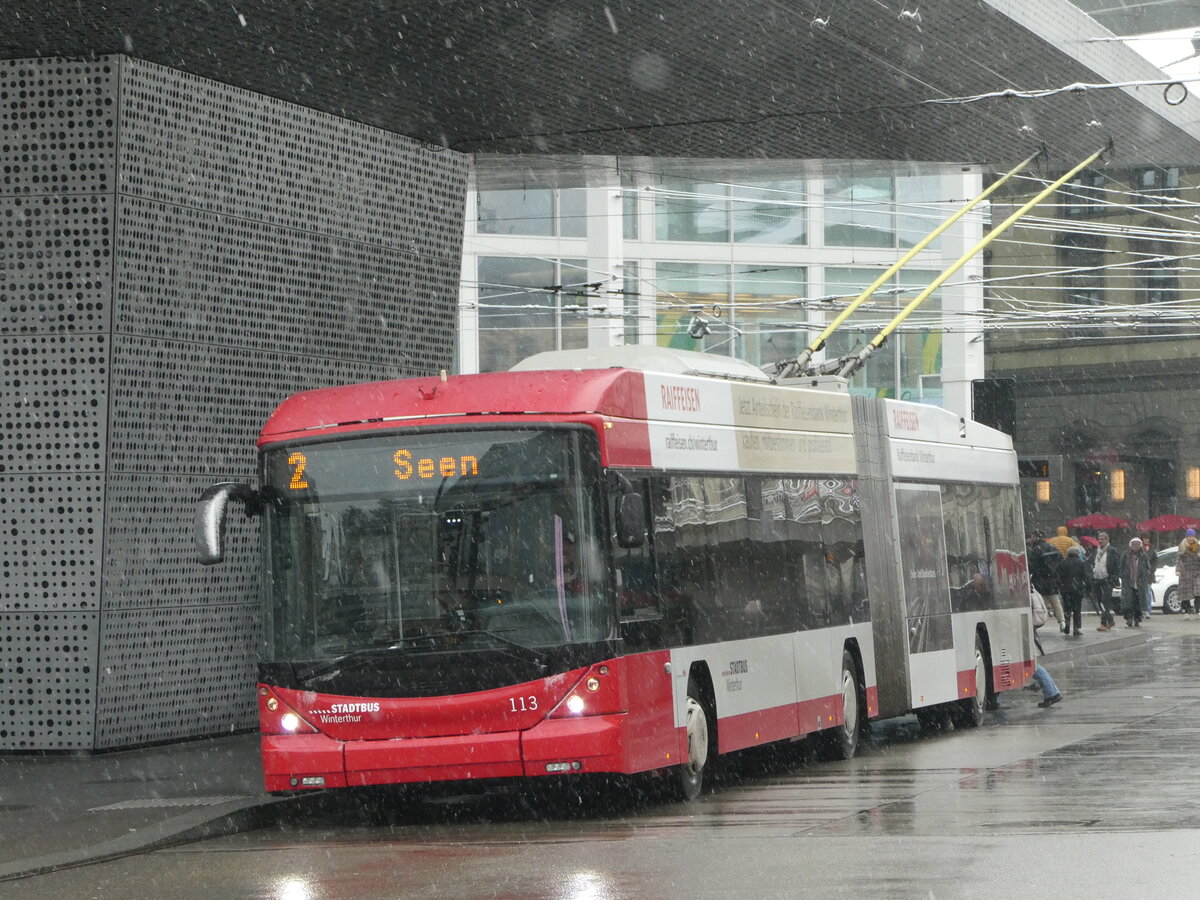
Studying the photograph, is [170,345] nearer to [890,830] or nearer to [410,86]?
[410,86]

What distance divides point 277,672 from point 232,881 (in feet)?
8.66

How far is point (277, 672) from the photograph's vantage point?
39.5 ft

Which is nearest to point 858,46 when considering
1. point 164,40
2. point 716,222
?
point 164,40

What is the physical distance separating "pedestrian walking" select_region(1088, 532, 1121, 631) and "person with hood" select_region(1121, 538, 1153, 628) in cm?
22

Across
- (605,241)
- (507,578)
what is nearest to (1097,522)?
(605,241)

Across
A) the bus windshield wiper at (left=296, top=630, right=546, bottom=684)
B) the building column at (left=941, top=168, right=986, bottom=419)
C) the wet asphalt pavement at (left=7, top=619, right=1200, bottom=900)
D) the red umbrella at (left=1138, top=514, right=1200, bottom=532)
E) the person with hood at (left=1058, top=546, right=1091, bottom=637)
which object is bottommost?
the wet asphalt pavement at (left=7, top=619, right=1200, bottom=900)

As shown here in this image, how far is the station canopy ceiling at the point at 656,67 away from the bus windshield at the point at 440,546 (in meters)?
3.75

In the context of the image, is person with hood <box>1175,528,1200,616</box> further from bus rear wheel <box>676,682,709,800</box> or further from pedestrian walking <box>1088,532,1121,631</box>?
bus rear wheel <box>676,682,709,800</box>

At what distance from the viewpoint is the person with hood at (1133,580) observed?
1499 inches

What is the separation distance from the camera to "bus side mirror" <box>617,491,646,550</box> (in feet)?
38.0

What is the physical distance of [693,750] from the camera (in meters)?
12.9

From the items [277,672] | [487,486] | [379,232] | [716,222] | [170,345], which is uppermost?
[716,222]

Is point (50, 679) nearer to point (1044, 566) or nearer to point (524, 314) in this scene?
point (1044, 566)

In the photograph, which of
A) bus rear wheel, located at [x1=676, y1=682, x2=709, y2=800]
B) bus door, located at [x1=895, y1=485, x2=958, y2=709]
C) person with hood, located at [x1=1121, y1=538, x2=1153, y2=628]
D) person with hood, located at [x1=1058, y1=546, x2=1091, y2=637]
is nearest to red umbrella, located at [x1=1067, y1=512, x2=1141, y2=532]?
person with hood, located at [x1=1121, y1=538, x2=1153, y2=628]
